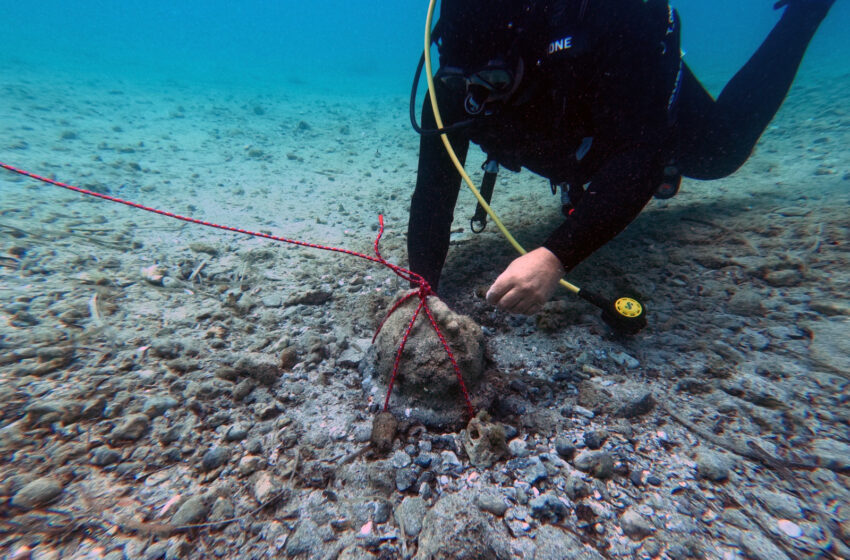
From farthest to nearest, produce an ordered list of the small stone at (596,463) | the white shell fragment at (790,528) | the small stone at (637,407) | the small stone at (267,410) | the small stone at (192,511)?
the small stone at (267,410)
the small stone at (637,407)
the small stone at (596,463)
the small stone at (192,511)
the white shell fragment at (790,528)

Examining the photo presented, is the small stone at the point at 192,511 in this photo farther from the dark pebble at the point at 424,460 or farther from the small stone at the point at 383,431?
the dark pebble at the point at 424,460

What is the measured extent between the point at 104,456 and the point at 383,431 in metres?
1.02

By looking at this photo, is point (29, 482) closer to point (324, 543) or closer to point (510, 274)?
point (324, 543)

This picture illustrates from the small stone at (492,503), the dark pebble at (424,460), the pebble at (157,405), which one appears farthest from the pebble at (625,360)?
the pebble at (157,405)

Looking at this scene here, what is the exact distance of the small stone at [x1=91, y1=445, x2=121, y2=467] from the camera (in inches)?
46.0

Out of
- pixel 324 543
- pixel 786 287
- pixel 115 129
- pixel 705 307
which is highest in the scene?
pixel 115 129

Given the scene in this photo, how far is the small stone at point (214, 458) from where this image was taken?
124 cm

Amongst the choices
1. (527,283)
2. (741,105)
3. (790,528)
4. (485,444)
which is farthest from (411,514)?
(741,105)

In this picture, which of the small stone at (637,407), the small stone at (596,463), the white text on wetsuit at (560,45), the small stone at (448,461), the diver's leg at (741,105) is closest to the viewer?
the small stone at (596,463)

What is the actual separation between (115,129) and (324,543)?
31.7 feet

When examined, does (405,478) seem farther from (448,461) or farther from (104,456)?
(104,456)

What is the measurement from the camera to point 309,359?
1792 millimetres

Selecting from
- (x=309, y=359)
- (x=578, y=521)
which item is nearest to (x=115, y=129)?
(x=309, y=359)

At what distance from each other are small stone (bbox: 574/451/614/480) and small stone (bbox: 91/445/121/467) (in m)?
1.72
